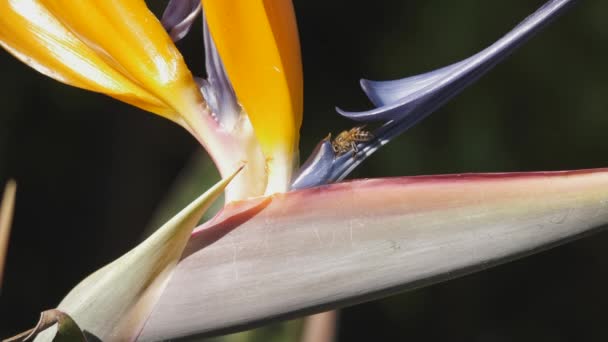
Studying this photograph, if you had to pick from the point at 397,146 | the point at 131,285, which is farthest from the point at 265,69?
the point at 397,146

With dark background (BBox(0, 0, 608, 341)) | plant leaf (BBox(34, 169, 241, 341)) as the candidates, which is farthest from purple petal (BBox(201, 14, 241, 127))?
dark background (BBox(0, 0, 608, 341))

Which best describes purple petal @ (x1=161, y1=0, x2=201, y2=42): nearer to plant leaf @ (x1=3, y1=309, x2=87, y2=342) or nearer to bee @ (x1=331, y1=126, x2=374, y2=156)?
bee @ (x1=331, y1=126, x2=374, y2=156)

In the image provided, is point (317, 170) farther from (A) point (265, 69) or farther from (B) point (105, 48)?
(B) point (105, 48)

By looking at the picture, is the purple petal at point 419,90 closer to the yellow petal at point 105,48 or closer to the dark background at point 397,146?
the yellow petal at point 105,48

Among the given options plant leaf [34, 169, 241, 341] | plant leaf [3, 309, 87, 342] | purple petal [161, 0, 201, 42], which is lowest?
plant leaf [3, 309, 87, 342]

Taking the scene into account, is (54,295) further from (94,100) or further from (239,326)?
(239,326)

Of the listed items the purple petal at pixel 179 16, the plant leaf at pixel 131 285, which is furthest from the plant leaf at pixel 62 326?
the purple petal at pixel 179 16

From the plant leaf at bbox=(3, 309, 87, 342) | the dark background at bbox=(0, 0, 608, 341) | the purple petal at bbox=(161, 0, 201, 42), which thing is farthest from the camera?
the dark background at bbox=(0, 0, 608, 341)
